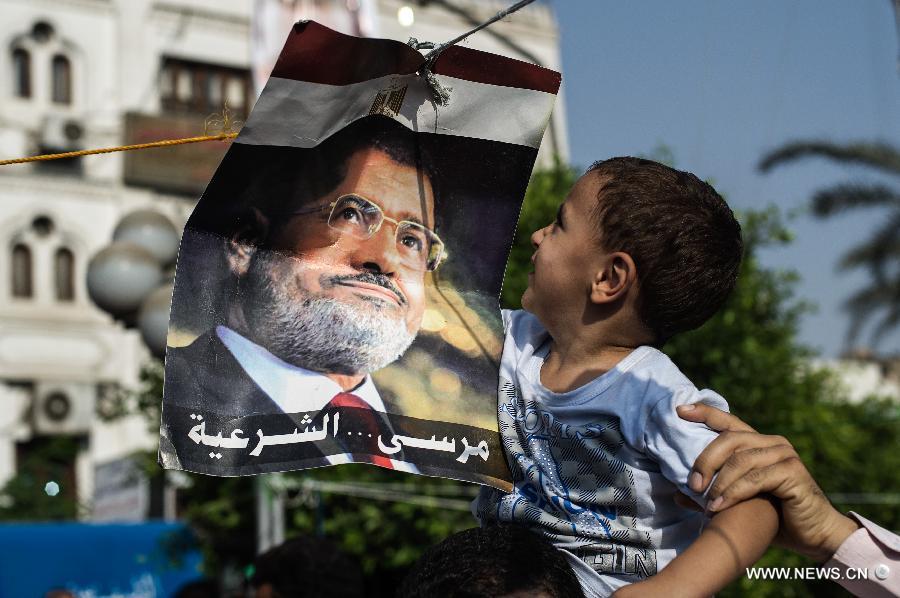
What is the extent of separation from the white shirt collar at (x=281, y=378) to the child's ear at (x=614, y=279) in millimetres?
390

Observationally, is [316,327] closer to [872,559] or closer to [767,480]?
[767,480]

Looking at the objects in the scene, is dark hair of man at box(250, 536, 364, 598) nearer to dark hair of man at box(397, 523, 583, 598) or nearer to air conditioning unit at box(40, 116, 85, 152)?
dark hair of man at box(397, 523, 583, 598)

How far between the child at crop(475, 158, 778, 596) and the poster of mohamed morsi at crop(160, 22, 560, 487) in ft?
0.28

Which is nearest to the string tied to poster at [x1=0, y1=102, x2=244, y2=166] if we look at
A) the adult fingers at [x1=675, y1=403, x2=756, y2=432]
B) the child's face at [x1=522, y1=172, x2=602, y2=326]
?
the child's face at [x1=522, y1=172, x2=602, y2=326]

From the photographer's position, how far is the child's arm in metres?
1.48

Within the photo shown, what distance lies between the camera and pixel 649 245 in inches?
73.0

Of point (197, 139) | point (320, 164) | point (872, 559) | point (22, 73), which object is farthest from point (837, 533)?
point (22, 73)

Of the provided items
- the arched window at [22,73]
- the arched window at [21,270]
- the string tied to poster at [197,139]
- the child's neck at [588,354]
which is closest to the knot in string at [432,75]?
the string tied to poster at [197,139]

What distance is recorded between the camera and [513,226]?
2.07 meters

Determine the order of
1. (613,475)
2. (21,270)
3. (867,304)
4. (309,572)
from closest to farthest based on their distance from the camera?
(613,475)
(309,572)
(867,304)
(21,270)

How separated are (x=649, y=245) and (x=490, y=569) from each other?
614mm

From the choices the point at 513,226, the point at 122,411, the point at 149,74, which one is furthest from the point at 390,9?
the point at 513,226

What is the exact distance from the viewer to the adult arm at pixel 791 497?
5.05ft

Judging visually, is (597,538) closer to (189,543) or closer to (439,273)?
(439,273)
